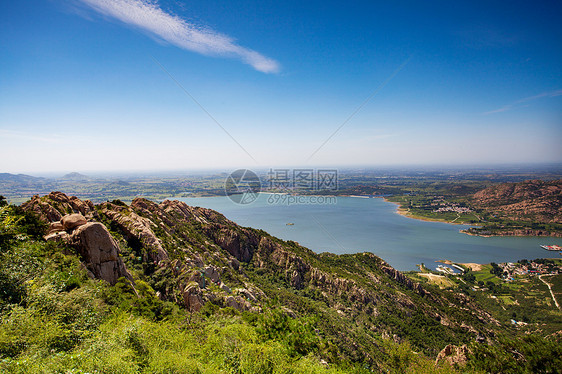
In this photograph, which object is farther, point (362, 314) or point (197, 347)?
point (362, 314)

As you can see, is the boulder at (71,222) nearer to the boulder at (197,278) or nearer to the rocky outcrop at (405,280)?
the boulder at (197,278)

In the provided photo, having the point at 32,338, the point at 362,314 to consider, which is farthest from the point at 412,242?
the point at 32,338

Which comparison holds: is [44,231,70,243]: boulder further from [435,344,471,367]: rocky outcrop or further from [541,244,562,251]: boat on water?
[541,244,562,251]: boat on water

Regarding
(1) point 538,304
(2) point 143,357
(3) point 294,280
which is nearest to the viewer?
(2) point 143,357

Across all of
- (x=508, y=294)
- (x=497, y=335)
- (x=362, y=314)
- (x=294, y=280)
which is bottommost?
(x=508, y=294)

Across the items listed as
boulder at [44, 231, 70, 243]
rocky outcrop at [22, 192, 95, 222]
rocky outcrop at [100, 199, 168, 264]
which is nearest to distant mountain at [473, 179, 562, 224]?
rocky outcrop at [100, 199, 168, 264]

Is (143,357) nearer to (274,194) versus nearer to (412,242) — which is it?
(412,242)

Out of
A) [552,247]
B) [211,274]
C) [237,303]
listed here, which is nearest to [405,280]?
[237,303]

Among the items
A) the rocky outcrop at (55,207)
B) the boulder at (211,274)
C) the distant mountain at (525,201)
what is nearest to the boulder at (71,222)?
the rocky outcrop at (55,207)

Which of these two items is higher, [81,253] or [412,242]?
[81,253]
